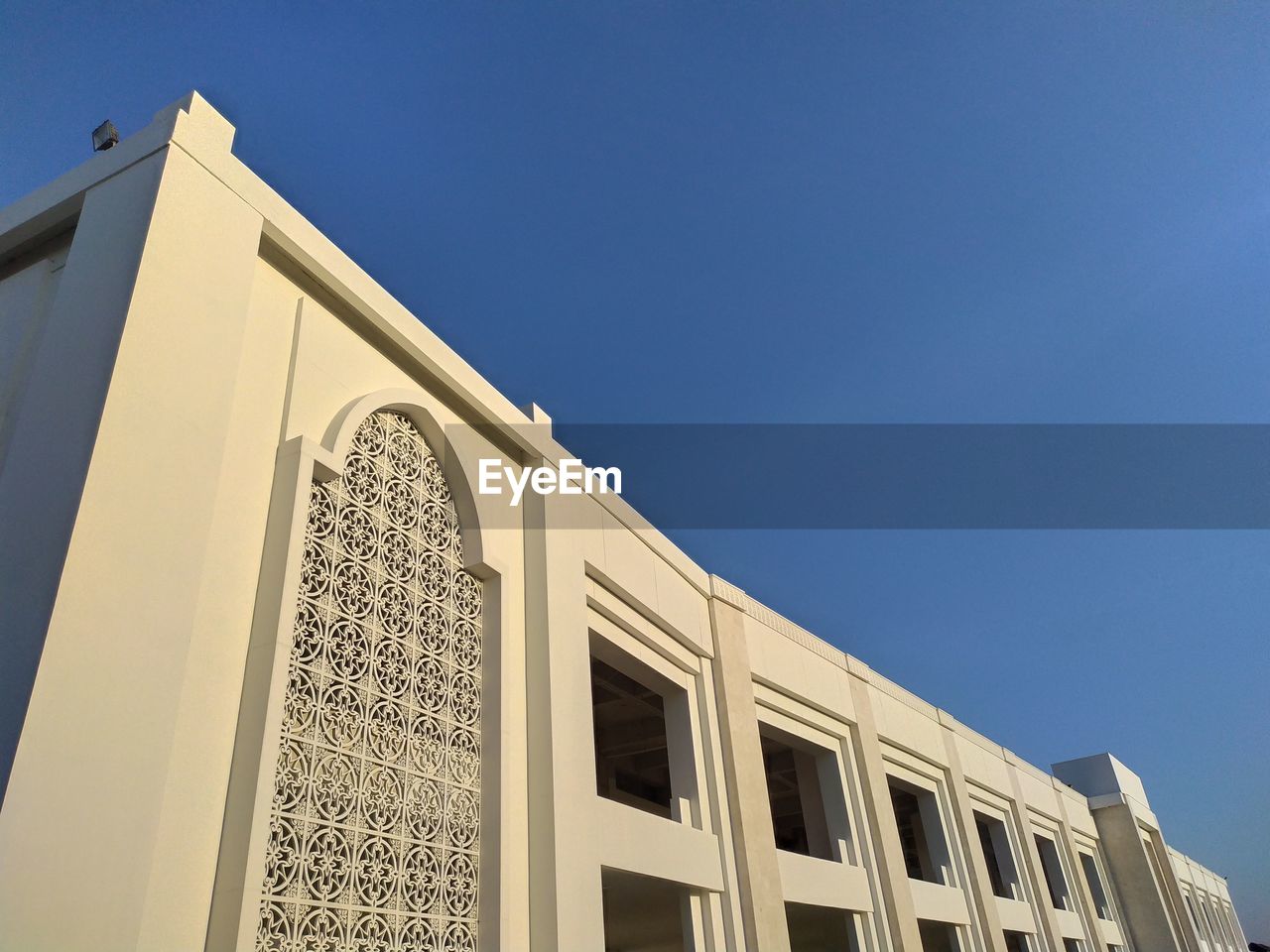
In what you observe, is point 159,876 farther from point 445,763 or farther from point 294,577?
point 445,763

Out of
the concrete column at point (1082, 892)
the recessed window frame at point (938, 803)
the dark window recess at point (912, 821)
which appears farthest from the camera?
the concrete column at point (1082, 892)

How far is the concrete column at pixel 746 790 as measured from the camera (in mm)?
8695

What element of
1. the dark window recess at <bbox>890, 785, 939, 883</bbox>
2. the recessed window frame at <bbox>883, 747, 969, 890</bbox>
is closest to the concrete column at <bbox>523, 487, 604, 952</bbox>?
the recessed window frame at <bbox>883, 747, 969, 890</bbox>

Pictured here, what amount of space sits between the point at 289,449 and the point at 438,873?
2.65m

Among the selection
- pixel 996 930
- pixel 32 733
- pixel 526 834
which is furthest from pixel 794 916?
pixel 32 733

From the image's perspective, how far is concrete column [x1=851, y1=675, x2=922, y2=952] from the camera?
11.1m

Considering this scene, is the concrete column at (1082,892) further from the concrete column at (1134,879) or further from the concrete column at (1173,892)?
the concrete column at (1173,892)

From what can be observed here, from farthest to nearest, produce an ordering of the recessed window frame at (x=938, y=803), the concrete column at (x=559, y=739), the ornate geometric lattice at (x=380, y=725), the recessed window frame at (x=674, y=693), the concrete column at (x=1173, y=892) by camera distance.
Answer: the concrete column at (x=1173, y=892) < the recessed window frame at (x=938, y=803) < the recessed window frame at (x=674, y=693) < the concrete column at (x=559, y=739) < the ornate geometric lattice at (x=380, y=725)

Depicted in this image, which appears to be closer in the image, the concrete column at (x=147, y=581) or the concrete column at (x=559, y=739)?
the concrete column at (x=147, y=581)

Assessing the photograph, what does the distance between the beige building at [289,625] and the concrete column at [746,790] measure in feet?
0.12

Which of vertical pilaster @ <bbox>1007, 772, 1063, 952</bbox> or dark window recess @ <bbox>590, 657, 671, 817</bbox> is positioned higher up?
dark window recess @ <bbox>590, 657, 671, 817</bbox>

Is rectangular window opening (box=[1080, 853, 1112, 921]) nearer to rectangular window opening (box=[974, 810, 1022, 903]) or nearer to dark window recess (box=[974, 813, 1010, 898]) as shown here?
dark window recess (box=[974, 813, 1010, 898])

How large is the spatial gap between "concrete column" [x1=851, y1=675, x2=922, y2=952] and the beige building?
236cm

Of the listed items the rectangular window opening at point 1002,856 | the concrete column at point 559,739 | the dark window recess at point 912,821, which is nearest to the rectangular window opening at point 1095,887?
the rectangular window opening at point 1002,856
